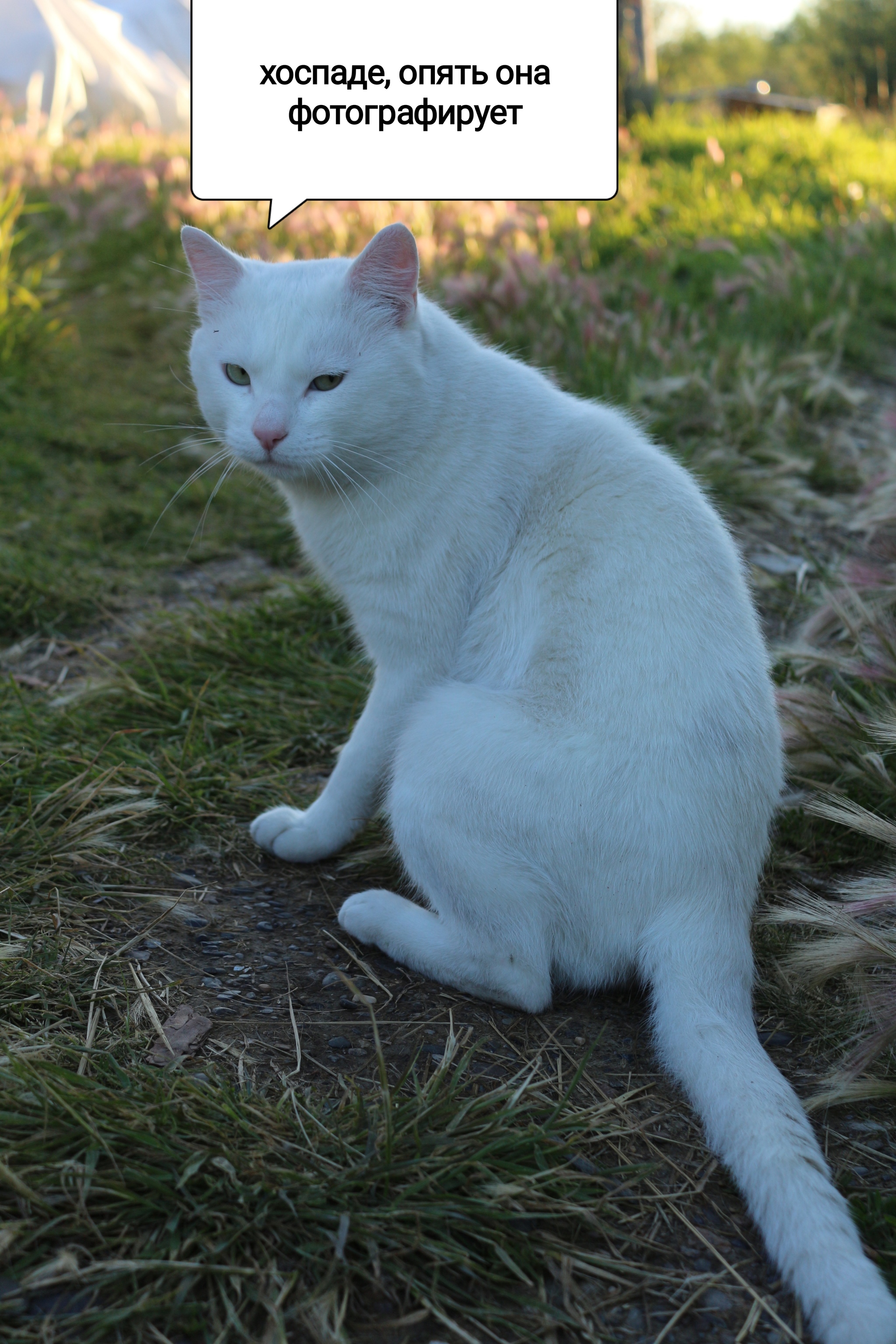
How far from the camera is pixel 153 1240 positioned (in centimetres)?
138

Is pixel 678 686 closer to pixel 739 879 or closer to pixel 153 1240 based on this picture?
Answer: pixel 739 879

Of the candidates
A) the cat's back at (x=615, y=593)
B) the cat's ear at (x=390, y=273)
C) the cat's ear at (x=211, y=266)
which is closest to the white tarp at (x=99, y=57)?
the cat's ear at (x=211, y=266)

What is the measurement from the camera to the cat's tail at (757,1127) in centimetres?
133

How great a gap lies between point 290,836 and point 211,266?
1319 mm

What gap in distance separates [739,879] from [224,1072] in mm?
972

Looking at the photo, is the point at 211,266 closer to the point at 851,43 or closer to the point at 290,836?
the point at 290,836

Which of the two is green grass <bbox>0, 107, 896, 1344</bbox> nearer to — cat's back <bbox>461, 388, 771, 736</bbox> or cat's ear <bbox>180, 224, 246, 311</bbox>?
cat's ear <bbox>180, 224, 246, 311</bbox>

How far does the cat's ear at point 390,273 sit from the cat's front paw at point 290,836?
1.15 m

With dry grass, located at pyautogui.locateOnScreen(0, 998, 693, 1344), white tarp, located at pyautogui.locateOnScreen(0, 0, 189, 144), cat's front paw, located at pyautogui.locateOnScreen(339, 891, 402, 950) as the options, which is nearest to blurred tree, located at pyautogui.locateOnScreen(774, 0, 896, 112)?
white tarp, located at pyautogui.locateOnScreen(0, 0, 189, 144)

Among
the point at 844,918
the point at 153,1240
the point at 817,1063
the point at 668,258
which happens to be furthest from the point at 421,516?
the point at 668,258

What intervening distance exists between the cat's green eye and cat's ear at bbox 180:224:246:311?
1.06ft

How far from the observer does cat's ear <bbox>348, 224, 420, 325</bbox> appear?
7.41ft

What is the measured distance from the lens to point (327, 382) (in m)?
2.33

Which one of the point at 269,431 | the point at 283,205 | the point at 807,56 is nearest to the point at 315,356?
the point at 269,431
